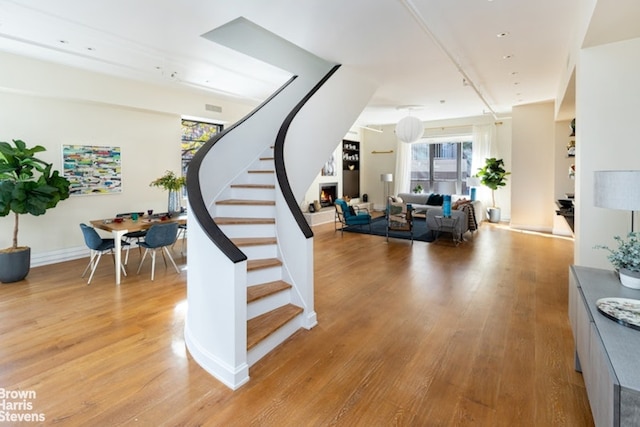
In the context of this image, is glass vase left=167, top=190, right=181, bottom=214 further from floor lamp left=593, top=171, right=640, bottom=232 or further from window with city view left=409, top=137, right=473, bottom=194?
window with city view left=409, top=137, right=473, bottom=194

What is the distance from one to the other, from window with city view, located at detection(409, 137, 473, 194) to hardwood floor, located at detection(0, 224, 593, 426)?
6.72 meters

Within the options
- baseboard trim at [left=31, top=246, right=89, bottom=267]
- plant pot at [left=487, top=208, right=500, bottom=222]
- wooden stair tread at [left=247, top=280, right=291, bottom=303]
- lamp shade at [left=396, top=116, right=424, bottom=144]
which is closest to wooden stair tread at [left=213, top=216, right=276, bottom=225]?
wooden stair tread at [left=247, top=280, right=291, bottom=303]

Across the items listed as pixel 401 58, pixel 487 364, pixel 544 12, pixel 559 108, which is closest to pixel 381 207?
pixel 559 108

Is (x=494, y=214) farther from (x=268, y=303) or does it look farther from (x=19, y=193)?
(x=19, y=193)

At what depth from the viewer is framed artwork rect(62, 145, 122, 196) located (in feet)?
18.8

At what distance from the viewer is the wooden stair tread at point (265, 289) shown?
296 cm

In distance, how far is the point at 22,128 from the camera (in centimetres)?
520

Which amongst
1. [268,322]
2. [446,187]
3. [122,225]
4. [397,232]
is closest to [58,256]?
[122,225]

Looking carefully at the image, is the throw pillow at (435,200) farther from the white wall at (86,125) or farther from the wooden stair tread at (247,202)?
the wooden stair tread at (247,202)

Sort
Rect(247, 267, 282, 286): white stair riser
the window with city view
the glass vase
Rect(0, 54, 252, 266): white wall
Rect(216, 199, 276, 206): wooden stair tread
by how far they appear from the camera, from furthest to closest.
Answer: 1. the window with city view
2. the glass vase
3. Rect(0, 54, 252, 266): white wall
4. Rect(216, 199, 276, 206): wooden stair tread
5. Rect(247, 267, 282, 286): white stair riser

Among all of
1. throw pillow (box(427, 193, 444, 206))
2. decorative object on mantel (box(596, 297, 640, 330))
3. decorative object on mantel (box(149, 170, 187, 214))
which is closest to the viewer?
decorative object on mantel (box(596, 297, 640, 330))

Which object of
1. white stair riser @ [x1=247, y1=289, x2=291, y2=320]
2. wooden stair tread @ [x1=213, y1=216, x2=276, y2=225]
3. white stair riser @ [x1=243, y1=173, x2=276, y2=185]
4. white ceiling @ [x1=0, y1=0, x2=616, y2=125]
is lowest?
white stair riser @ [x1=247, y1=289, x2=291, y2=320]

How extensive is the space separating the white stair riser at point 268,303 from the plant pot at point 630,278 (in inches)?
102

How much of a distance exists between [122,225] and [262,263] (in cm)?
271
